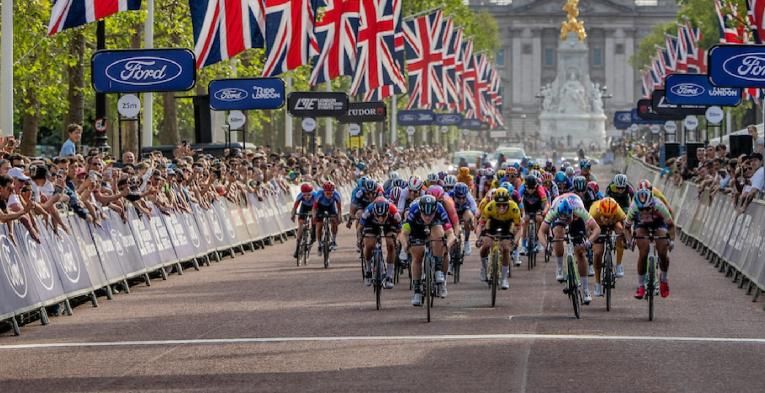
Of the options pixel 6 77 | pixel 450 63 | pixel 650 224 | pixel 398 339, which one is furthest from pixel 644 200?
pixel 450 63

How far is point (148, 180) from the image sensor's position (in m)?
28.7

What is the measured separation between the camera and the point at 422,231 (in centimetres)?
2333

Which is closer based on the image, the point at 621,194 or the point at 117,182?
the point at 117,182

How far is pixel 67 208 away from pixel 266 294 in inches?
130

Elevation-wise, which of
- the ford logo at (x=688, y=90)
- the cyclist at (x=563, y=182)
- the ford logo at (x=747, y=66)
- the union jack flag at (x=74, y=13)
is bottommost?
the cyclist at (x=563, y=182)

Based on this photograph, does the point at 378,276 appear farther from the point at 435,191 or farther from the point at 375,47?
the point at 375,47

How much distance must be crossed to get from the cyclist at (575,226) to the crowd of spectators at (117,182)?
608 centimetres

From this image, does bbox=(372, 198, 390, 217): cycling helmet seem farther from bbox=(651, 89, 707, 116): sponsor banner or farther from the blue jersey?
bbox=(651, 89, 707, 116): sponsor banner

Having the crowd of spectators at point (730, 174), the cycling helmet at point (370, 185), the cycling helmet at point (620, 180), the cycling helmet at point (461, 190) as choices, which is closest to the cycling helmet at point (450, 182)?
the cycling helmet at point (461, 190)

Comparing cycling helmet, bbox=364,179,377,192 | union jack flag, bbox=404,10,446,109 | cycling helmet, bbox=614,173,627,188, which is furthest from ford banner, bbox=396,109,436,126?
cycling helmet, bbox=614,173,627,188

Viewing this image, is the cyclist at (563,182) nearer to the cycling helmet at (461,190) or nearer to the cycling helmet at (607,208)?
the cycling helmet at (461,190)

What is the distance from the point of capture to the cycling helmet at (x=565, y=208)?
24.1 m

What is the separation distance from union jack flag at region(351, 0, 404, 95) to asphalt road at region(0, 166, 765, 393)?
93.3 ft

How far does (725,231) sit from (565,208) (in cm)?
862
